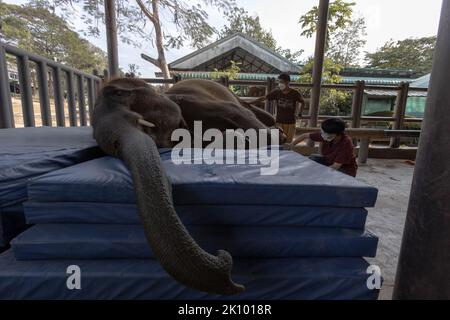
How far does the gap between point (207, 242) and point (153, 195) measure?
399mm

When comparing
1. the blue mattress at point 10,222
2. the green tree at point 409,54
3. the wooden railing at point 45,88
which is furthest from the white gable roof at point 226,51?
the green tree at point 409,54

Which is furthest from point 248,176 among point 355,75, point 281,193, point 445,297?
point 355,75

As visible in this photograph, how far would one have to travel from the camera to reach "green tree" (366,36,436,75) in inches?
794

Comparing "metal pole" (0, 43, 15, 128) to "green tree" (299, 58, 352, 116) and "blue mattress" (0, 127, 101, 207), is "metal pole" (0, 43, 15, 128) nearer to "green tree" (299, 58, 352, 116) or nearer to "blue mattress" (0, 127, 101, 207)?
"blue mattress" (0, 127, 101, 207)

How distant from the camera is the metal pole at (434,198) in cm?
123

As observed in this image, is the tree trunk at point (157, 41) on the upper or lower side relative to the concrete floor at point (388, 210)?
upper

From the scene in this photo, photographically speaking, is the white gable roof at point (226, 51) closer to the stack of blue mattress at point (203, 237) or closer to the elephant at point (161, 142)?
the elephant at point (161, 142)

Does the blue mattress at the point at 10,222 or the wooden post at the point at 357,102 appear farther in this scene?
the wooden post at the point at 357,102

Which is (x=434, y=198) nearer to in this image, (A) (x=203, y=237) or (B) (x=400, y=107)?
(A) (x=203, y=237)

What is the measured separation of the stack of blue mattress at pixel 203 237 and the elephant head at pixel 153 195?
6.5 inches

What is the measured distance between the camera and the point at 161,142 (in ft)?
7.24
